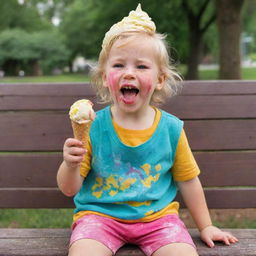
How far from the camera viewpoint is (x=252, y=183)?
275 centimetres

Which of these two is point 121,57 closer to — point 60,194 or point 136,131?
point 136,131

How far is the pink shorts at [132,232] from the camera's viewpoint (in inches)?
82.5

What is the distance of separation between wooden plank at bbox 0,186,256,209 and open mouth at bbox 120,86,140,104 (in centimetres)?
93

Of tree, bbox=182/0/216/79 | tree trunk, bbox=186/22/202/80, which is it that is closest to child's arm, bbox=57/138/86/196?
tree, bbox=182/0/216/79

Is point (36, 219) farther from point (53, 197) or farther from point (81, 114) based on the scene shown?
point (81, 114)

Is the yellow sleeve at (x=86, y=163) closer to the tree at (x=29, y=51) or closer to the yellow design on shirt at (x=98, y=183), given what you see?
the yellow design on shirt at (x=98, y=183)

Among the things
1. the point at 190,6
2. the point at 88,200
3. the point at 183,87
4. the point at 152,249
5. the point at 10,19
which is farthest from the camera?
the point at 10,19

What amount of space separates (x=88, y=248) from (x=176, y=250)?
401 millimetres

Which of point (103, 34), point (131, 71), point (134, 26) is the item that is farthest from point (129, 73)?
point (103, 34)

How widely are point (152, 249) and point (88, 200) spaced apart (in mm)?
421

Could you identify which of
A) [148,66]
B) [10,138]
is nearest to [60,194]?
[10,138]

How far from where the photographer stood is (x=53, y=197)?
278cm

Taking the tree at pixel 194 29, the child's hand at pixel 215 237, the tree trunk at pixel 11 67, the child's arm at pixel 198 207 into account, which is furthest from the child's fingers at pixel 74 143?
the tree trunk at pixel 11 67

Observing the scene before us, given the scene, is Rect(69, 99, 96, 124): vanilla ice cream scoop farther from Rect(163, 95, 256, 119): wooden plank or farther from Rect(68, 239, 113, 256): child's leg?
Rect(163, 95, 256, 119): wooden plank
